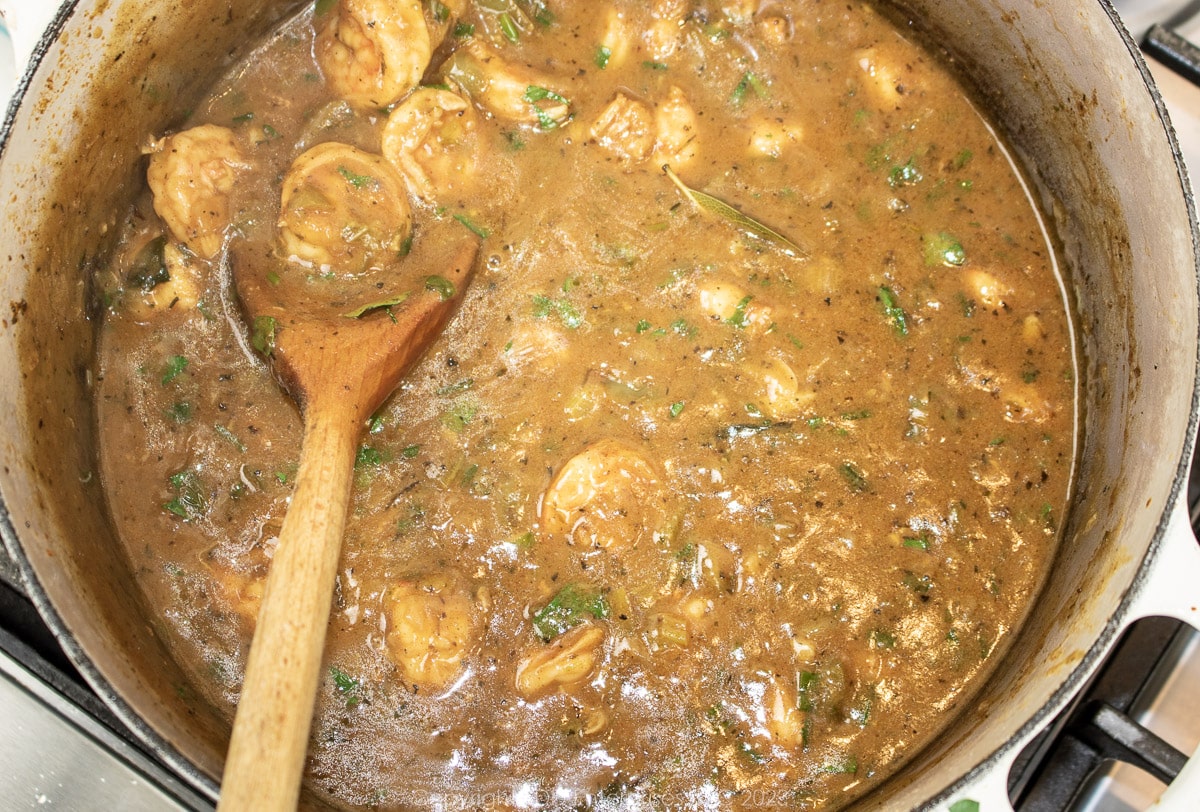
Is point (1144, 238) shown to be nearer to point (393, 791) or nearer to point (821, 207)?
point (821, 207)

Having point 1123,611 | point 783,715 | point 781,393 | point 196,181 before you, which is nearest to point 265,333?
point 196,181

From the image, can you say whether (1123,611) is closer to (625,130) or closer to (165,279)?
(625,130)

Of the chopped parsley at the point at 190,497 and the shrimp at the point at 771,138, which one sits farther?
the shrimp at the point at 771,138

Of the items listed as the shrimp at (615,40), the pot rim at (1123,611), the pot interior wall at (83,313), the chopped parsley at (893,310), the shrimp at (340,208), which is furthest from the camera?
the shrimp at (615,40)

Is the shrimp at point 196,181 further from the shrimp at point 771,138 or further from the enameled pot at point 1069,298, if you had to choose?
the shrimp at point 771,138

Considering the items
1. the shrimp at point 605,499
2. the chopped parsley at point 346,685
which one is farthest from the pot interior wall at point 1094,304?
the chopped parsley at point 346,685

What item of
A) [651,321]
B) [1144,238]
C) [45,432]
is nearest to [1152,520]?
[1144,238]

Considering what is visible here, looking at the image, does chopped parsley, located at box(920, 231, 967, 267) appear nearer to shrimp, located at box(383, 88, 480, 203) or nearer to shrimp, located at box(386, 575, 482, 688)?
shrimp, located at box(383, 88, 480, 203)
